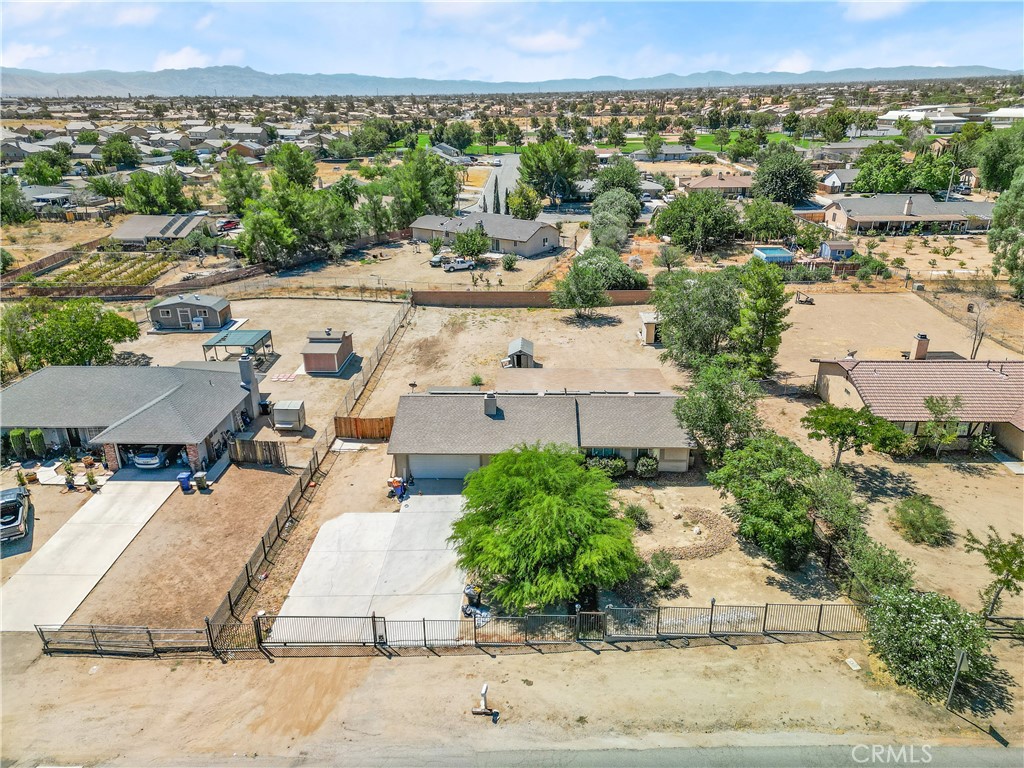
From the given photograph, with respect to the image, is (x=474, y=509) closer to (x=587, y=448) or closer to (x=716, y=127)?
(x=587, y=448)

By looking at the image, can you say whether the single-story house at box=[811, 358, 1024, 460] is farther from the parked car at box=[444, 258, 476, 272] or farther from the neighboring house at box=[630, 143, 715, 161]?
the neighboring house at box=[630, 143, 715, 161]

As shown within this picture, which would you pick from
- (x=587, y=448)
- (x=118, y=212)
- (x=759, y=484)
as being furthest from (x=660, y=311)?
(x=118, y=212)

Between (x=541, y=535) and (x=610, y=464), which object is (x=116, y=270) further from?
(x=541, y=535)

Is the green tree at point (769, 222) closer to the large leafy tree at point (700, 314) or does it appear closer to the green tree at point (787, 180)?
the green tree at point (787, 180)

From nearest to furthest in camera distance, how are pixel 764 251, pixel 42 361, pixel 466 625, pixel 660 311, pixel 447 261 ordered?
1. pixel 466 625
2. pixel 42 361
3. pixel 660 311
4. pixel 764 251
5. pixel 447 261

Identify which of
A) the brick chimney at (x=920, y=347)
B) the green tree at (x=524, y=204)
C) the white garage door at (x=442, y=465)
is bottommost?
the white garage door at (x=442, y=465)

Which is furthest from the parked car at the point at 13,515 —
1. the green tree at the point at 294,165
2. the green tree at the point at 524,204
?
the green tree at the point at 294,165

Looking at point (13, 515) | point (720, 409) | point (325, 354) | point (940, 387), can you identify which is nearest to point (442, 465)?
point (720, 409)
